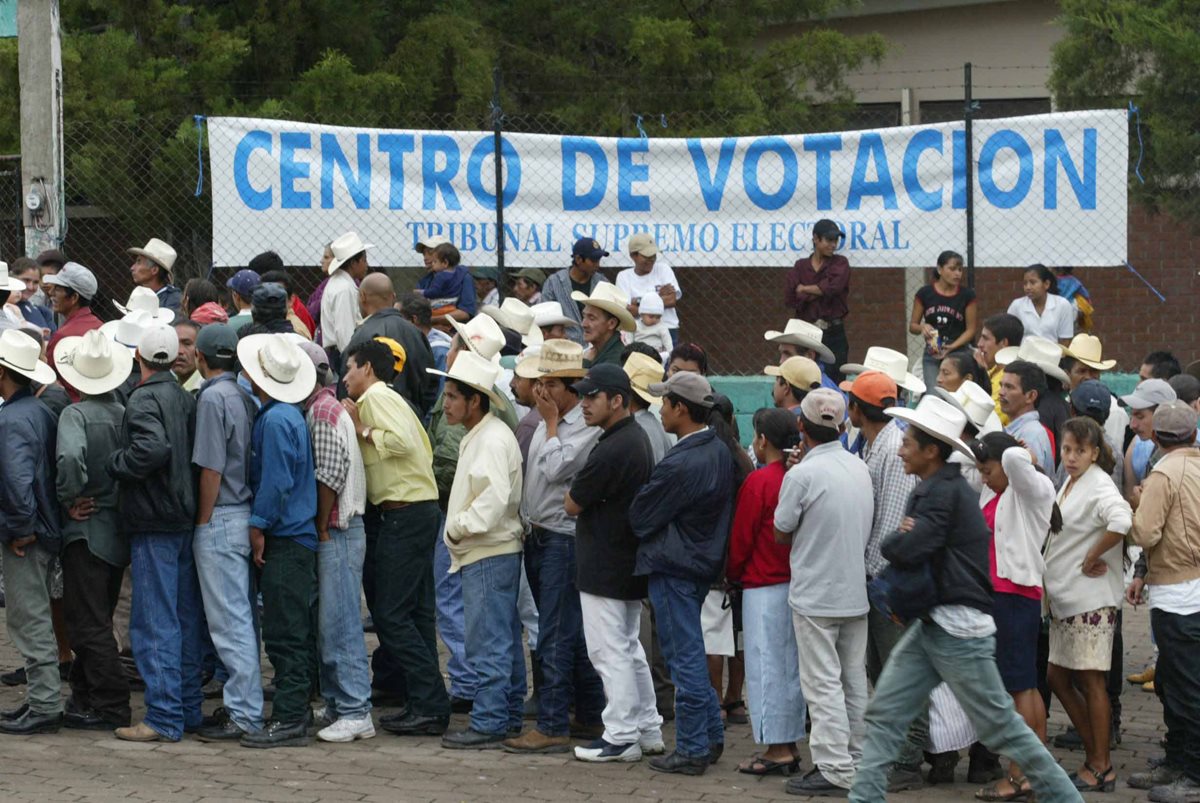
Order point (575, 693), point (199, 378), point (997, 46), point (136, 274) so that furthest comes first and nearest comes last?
1. point (997, 46)
2. point (136, 274)
3. point (199, 378)
4. point (575, 693)

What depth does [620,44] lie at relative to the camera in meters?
15.2

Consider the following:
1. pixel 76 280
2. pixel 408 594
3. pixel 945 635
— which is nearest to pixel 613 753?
pixel 408 594

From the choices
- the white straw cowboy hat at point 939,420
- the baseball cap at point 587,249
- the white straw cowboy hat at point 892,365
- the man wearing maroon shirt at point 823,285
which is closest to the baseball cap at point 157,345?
the white straw cowboy hat at point 939,420

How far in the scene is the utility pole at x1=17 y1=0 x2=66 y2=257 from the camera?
40.2ft

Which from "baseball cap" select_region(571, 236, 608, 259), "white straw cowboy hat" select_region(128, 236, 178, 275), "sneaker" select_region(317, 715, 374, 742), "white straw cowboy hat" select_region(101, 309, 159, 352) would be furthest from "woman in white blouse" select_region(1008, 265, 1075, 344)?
"white straw cowboy hat" select_region(101, 309, 159, 352)

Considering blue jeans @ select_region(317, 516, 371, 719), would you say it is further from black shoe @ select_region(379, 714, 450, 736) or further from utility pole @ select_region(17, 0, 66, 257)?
utility pole @ select_region(17, 0, 66, 257)

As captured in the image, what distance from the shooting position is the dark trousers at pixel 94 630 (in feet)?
26.0

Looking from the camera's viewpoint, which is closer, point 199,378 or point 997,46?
point 199,378

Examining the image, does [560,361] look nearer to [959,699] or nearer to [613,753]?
[613,753]

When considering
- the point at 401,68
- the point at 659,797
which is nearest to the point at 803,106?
the point at 401,68

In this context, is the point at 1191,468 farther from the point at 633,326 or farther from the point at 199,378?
the point at 199,378

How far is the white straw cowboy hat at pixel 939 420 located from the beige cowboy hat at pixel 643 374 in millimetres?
1661

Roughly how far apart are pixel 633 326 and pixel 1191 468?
339 cm

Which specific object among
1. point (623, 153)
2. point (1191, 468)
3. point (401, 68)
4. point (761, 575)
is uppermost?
point (401, 68)
